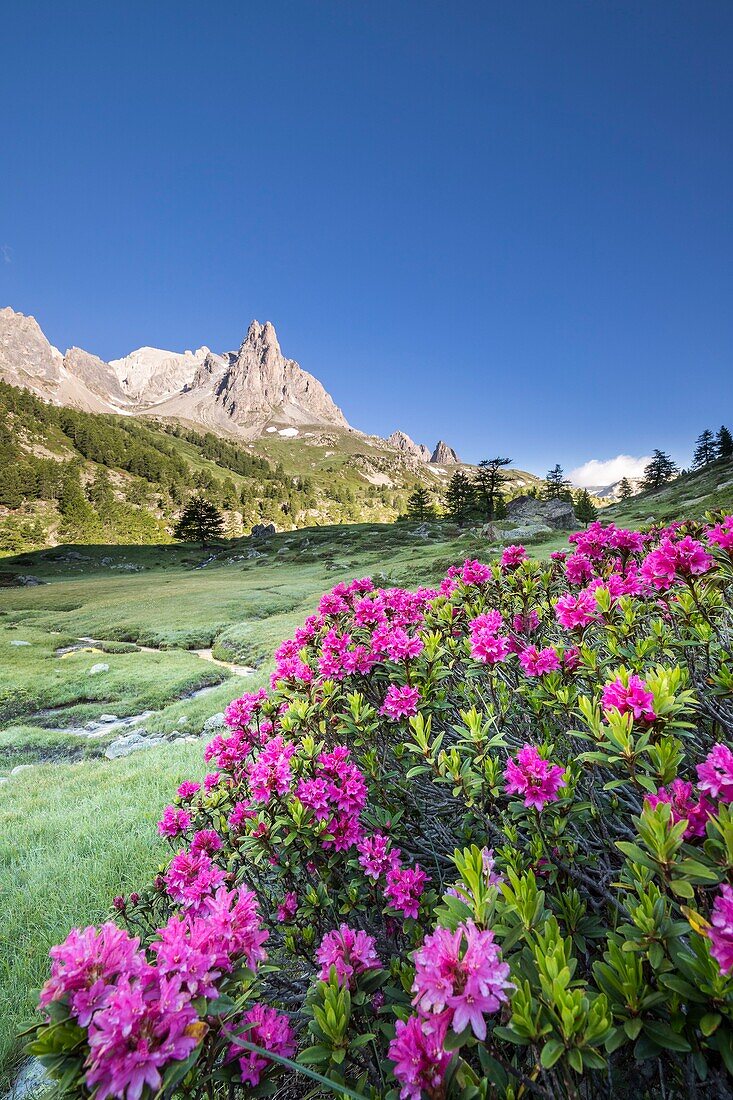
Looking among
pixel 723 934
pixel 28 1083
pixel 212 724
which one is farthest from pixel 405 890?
pixel 212 724

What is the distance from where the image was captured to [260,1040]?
A: 4.80ft

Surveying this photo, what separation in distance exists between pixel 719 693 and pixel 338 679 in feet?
7.63

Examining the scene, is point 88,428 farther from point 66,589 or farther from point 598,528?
point 598,528

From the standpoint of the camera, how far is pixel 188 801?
11.4ft

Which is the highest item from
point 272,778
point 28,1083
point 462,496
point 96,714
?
point 462,496

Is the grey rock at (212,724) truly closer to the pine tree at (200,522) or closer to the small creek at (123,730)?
the small creek at (123,730)

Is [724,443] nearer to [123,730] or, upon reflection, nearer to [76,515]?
[123,730]

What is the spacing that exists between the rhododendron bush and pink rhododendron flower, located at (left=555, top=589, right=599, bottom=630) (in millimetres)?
17

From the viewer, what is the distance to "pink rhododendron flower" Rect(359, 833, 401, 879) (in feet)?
7.03

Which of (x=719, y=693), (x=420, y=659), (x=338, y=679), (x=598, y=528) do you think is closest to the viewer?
(x=719, y=693)

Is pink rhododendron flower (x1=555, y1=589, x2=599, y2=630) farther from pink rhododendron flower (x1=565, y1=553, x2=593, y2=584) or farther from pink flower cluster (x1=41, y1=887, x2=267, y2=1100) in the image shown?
pink flower cluster (x1=41, y1=887, x2=267, y2=1100)

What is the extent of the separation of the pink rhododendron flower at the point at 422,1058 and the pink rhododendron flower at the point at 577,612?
6.79 ft

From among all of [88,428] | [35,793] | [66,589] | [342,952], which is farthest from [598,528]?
[88,428]

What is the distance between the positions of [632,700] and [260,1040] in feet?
5.91
